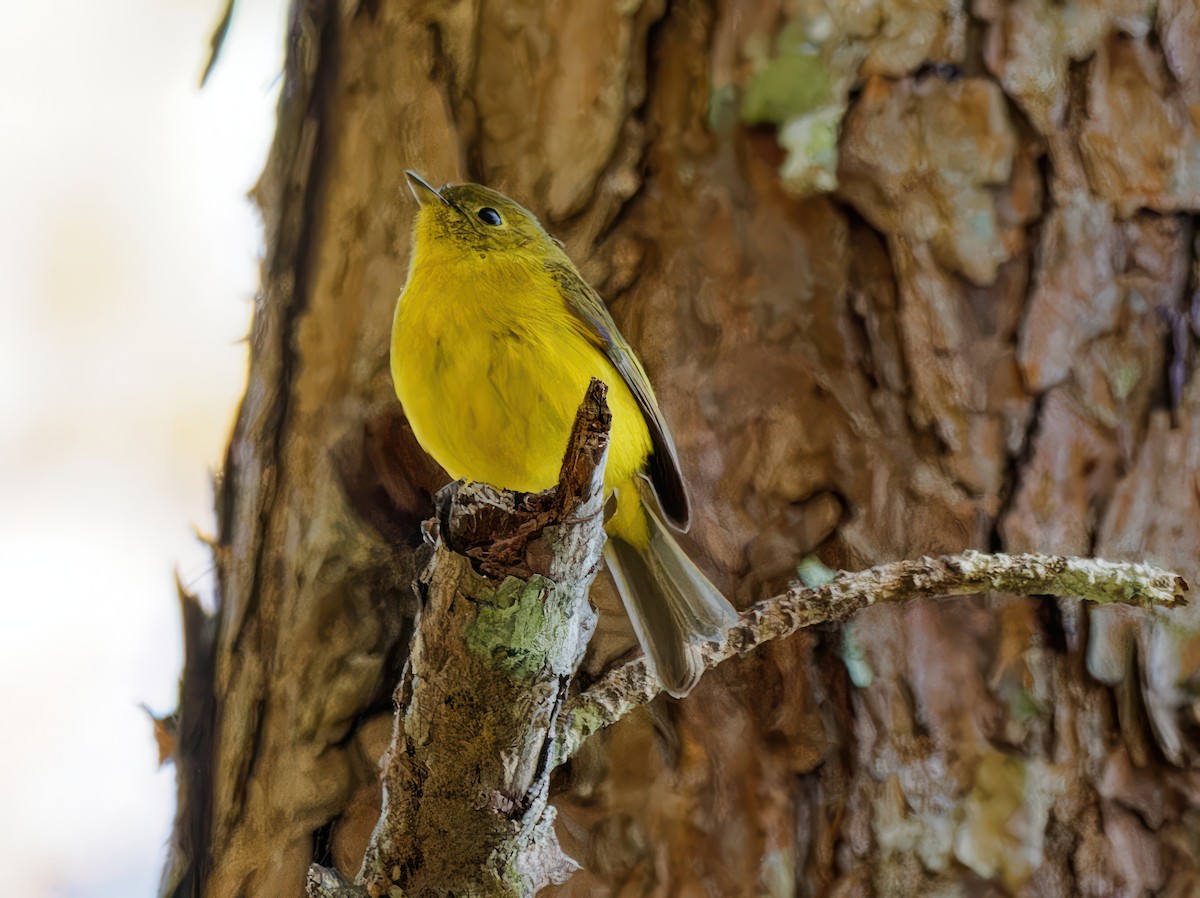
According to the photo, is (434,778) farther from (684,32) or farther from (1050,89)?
(1050,89)

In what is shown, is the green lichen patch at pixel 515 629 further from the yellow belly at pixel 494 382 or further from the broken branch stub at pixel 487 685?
the yellow belly at pixel 494 382

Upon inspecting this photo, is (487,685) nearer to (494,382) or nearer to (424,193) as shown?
(494,382)

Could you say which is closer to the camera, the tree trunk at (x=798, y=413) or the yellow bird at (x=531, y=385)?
the yellow bird at (x=531, y=385)

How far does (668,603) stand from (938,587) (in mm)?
285

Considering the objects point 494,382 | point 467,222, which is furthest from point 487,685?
point 467,222

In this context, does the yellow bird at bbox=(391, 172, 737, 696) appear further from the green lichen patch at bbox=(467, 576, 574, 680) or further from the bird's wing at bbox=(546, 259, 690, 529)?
the green lichen patch at bbox=(467, 576, 574, 680)

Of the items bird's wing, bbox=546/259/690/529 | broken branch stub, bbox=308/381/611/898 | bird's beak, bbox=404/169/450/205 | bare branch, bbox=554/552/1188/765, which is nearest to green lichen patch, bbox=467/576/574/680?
broken branch stub, bbox=308/381/611/898

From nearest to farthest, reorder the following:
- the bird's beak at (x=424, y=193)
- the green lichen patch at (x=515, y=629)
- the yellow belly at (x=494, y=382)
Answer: the green lichen patch at (x=515, y=629) → the yellow belly at (x=494, y=382) → the bird's beak at (x=424, y=193)

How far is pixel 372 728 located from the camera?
1111 millimetres

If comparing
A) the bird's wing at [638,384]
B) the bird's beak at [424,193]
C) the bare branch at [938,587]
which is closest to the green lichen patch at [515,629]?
the bare branch at [938,587]

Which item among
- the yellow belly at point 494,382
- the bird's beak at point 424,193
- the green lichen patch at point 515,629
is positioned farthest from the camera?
the bird's beak at point 424,193

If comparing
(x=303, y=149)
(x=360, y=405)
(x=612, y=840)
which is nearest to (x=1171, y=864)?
(x=612, y=840)

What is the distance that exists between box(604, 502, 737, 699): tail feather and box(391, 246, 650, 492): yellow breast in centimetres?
10

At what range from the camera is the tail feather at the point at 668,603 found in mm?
1063
